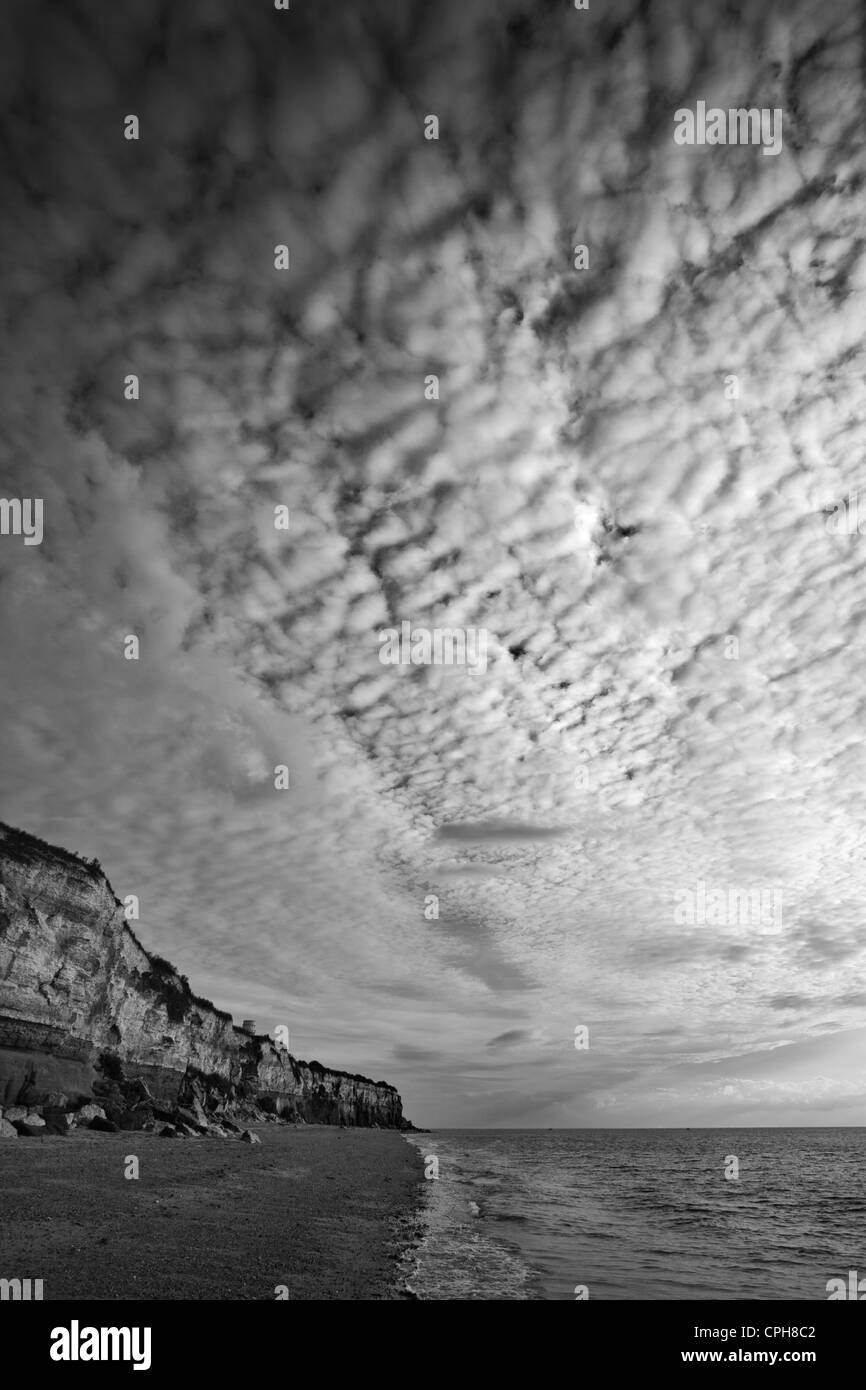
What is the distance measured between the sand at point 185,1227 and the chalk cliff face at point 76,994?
40.3 ft

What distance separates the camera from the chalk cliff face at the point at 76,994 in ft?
143

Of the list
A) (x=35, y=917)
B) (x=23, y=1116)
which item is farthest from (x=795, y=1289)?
(x=35, y=917)

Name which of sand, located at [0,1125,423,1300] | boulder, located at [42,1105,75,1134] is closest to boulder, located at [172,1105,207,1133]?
boulder, located at [42,1105,75,1134]

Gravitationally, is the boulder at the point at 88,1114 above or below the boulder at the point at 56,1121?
below

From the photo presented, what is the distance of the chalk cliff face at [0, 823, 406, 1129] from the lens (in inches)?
1720

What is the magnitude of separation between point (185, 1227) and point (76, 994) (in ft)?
124

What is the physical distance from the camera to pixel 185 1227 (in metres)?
18.0

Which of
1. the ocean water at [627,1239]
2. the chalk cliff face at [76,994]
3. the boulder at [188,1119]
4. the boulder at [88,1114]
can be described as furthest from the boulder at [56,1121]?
the ocean water at [627,1239]

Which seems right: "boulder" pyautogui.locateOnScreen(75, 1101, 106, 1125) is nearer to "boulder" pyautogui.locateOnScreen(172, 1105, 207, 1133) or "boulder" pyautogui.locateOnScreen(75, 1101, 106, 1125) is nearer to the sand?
the sand

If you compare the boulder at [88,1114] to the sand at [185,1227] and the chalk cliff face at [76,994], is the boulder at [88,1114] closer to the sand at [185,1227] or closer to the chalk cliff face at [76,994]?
the chalk cliff face at [76,994]

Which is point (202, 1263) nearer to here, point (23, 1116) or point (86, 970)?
point (23, 1116)

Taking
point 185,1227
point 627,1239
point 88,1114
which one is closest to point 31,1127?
point 88,1114

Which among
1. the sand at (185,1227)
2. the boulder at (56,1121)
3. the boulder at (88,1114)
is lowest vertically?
the boulder at (88,1114)

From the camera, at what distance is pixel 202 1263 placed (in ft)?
47.6
